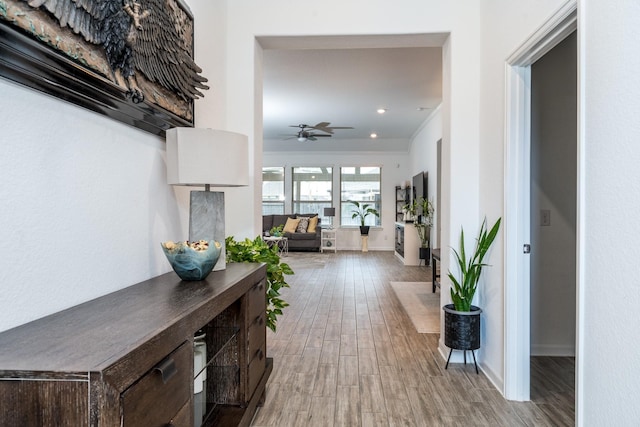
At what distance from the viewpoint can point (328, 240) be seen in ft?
33.5

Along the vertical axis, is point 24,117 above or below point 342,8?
below

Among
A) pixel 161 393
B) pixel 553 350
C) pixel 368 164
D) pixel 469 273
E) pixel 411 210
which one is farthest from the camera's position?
pixel 368 164

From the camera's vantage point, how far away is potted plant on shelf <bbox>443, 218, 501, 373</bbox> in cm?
263

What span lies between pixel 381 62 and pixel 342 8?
5.85ft

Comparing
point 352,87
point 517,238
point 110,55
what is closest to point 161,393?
point 110,55

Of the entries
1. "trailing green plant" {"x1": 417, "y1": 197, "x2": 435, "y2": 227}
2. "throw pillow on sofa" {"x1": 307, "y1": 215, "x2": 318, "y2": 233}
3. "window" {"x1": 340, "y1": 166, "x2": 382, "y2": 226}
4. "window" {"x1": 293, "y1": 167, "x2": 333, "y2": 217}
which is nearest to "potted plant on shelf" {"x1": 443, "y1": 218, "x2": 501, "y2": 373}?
"trailing green plant" {"x1": 417, "y1": 197, "x2": 435, "y2": 227}

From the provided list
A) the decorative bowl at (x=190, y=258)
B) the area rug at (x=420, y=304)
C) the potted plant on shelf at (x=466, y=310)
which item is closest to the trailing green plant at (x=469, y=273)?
the potted plant on shelf at (x=466, y=310)

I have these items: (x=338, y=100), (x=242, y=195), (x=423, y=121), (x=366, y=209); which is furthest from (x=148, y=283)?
(x=366, y=209)

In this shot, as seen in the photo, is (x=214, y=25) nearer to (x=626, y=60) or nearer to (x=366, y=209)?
(x=626, y=60)

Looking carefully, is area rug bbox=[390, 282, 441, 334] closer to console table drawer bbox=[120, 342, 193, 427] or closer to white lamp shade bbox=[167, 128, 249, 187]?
white lamp shade bbox=[167, 128, 249, 187]

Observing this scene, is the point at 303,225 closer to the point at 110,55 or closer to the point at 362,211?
the point at 362,211

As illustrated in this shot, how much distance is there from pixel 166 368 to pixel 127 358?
0.19m

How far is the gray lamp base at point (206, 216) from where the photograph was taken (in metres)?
1.81

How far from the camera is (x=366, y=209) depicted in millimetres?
10445
